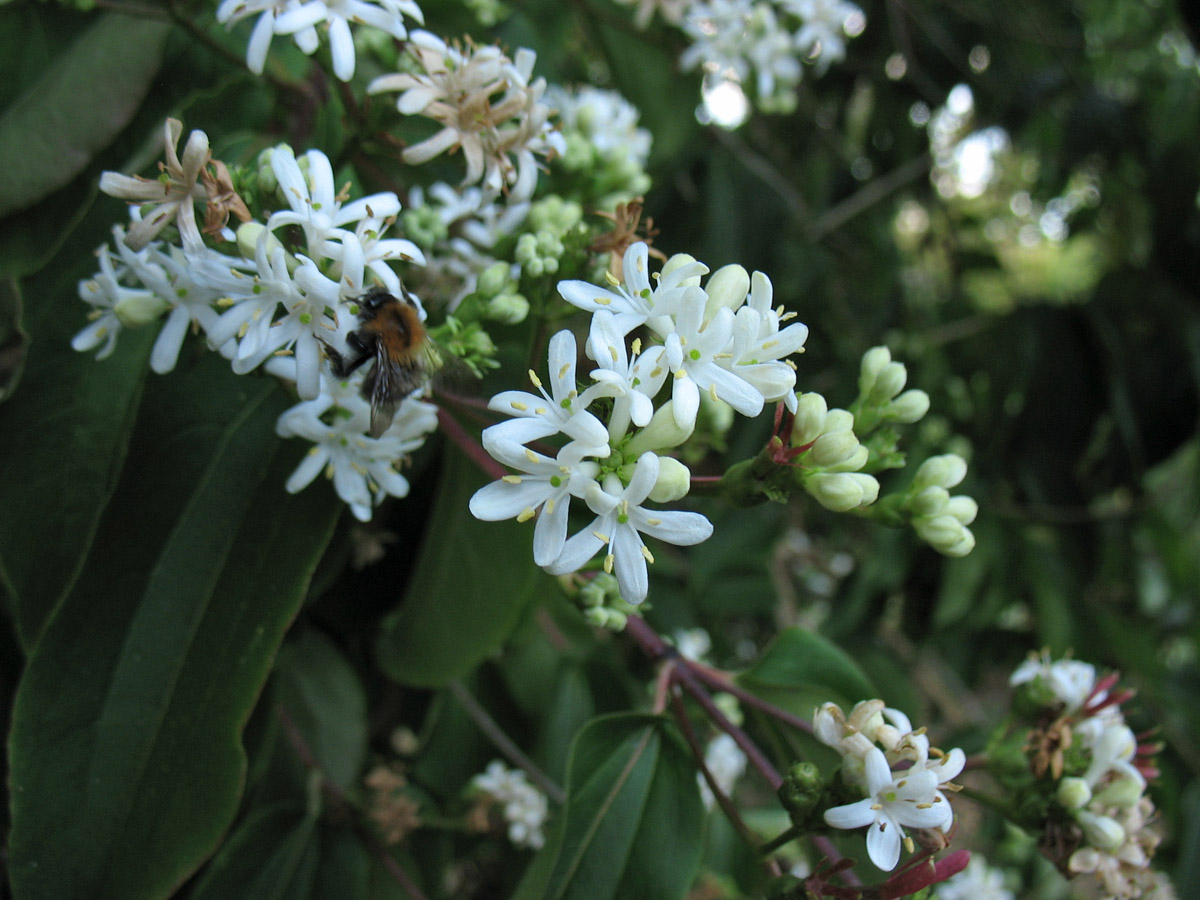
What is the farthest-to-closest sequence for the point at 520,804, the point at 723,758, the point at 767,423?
the point at 767,423 → the point at 723,758 → the point at 520,804

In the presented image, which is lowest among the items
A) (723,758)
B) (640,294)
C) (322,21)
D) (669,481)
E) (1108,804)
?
(723,758)

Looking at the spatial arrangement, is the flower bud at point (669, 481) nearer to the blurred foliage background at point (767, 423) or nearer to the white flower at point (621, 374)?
the white flower at point (621, 374)

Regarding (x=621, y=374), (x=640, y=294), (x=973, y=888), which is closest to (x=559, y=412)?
(x=621, y=374)

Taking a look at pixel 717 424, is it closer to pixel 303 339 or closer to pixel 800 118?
pixel 303 339

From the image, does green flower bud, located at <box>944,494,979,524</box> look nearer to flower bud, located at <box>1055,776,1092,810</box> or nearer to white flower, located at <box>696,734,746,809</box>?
flower bud, located at <box>1055,776,1092,810</box>

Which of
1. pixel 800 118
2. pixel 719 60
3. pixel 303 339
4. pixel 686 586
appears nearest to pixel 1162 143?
pixel 800 118

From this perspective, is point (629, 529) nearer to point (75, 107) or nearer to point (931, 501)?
point (931, 501)
